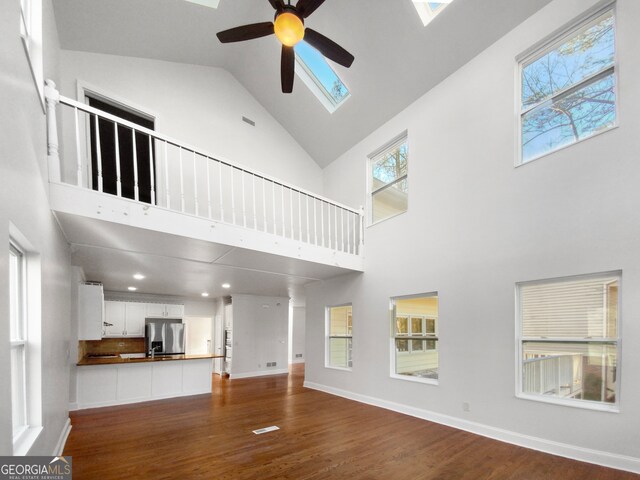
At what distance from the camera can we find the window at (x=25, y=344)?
230cm

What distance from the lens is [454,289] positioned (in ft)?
15.3

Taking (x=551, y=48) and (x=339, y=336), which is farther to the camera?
(x=339, y=336)

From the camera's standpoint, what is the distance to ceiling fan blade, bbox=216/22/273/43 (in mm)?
3768

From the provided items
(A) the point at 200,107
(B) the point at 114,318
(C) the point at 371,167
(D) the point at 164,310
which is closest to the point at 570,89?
(C) the point at 371,167

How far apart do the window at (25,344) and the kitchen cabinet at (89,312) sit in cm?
332

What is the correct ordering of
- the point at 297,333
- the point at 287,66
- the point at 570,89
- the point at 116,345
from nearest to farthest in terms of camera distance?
the point at 570,89
the point at 287,66
the point at 116,345
the point at 297,333

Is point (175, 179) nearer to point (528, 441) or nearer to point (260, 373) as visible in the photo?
point (260, 373)

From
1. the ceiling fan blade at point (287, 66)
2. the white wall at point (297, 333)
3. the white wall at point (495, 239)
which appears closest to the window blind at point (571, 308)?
the white wall at point (495, 239)

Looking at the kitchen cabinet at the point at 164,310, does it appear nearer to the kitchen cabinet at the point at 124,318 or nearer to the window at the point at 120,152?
the kitchen cabinet at the point at 124,318

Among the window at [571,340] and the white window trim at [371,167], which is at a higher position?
the white window trim at [371,167]

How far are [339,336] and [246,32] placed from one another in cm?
549

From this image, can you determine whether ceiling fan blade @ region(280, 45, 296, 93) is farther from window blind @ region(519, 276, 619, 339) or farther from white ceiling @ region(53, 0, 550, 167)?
window blind @ region(519, 276, 619, 339)

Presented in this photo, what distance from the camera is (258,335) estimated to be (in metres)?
9.51

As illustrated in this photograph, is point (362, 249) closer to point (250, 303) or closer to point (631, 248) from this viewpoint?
point (631, 248)
